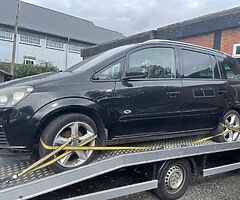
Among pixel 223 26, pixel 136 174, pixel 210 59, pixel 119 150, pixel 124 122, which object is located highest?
pixel 223 26

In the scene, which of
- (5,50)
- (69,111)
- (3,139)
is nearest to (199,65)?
(69,111)

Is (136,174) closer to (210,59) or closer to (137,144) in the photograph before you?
(137,144)

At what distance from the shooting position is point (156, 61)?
3.84 meters

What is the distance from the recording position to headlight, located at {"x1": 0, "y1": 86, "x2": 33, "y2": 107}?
112 inches

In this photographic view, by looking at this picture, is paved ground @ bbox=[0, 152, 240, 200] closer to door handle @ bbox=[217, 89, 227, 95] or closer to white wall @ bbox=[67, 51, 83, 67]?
door handle @ bbox=[217, 89, 227, 95]

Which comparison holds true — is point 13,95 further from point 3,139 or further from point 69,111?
point 69,111

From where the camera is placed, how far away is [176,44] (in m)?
4.08

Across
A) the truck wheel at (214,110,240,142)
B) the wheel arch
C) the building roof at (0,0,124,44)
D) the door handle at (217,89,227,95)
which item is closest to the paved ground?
the truck wheel at (214,110,240,142)

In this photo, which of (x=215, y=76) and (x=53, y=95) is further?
(x=215, y=76)

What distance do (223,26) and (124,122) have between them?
8.72 m

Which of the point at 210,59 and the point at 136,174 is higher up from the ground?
the point at 210,59

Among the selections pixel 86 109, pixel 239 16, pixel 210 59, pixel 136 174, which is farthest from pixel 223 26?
pixel 86 109

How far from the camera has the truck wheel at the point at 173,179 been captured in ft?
12.3

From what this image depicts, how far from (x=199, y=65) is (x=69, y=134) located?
94.6 inches
